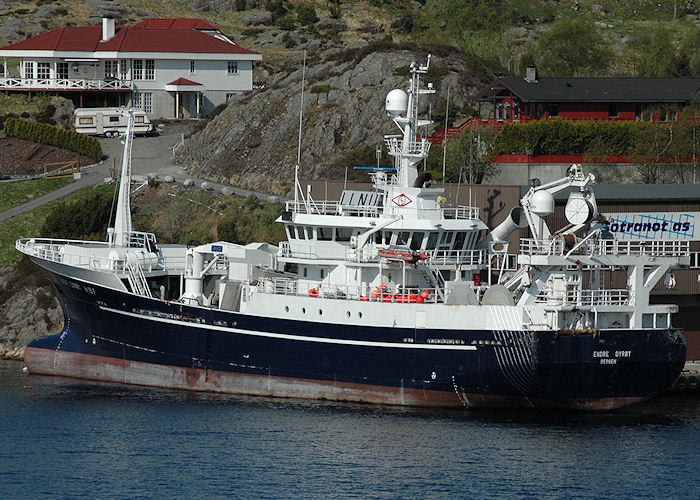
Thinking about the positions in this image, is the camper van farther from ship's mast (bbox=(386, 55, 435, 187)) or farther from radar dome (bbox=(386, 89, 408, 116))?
ship's mast (bbox=(386, 55, 435, 187))

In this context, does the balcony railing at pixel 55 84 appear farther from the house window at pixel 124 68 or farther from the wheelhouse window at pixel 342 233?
the wheelhouse window at pixel 342 233

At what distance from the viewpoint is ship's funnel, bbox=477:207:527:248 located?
45.9 m

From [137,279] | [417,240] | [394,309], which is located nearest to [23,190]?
[137,279]

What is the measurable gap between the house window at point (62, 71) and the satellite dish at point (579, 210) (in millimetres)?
58527

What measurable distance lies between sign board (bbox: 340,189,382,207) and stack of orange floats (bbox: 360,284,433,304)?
3751mm

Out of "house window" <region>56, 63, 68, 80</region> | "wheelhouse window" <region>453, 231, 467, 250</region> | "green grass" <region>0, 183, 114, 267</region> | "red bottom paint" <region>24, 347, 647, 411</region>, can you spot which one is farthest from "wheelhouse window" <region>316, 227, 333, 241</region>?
"house window" <region>56, 63, 68, 80</region>

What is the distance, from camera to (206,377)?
47000 mm

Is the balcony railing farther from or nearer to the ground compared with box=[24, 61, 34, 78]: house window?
nearer to the ground

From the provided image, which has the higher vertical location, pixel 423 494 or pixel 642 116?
pixel 642 116

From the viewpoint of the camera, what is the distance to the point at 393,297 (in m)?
44.2

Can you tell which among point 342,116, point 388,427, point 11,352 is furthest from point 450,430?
point 342,116

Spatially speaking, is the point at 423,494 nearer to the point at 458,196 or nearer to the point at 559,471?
the point at 559,471

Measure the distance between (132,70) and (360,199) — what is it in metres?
50.8

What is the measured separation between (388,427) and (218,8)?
9084 cm
